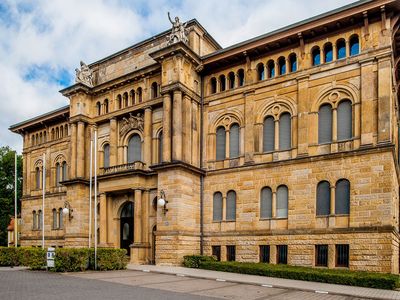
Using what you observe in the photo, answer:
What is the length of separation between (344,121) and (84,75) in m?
22.4

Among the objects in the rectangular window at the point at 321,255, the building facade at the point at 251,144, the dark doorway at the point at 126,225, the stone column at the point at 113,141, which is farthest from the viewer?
the stone column at the point at 113,141

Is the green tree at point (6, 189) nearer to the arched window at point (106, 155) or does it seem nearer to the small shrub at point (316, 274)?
the arched window at point (106, 155)

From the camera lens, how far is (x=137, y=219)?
2859 cm

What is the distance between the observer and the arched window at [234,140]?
27531 millimetres

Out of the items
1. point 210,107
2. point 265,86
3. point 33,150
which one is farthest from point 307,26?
point 33,150

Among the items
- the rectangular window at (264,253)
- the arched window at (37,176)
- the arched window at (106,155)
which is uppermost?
the arched window at (106,155)

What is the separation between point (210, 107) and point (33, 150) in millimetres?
22996

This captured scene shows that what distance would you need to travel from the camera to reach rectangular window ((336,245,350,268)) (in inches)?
864

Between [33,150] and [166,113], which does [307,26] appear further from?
[33,150]

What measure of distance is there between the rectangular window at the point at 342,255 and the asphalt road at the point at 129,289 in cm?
661

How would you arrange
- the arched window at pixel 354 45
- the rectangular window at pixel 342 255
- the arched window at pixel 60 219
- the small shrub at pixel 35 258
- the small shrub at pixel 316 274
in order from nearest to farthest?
1. the small shrub at pixel 316 274
2. the rectangular window at pixel 342 255
3. the arched window at pixel 354 45
4. the small shrub at pixel 35 258
5. the arched window at pixel 60 219

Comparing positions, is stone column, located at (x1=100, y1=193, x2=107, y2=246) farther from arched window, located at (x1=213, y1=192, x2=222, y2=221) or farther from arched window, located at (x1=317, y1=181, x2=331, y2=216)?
arched window, located at (x1=317, y1=181, x2=331, y2=216)

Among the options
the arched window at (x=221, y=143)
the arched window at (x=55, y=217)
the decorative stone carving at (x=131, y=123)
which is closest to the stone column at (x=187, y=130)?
the arched window at (x=221, y=143)

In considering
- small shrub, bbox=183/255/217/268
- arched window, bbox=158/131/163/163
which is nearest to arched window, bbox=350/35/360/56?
arched window, bbox=158/131/163/163
